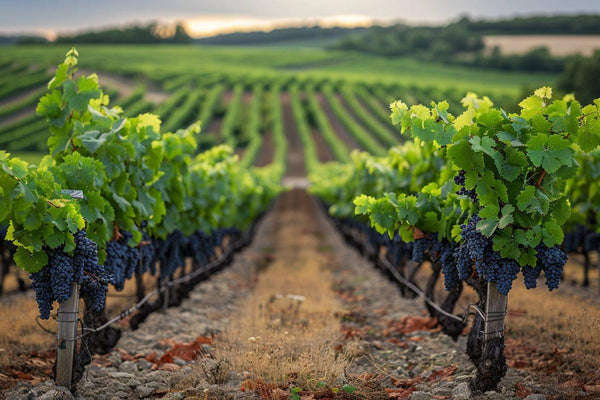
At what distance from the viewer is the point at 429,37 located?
115m

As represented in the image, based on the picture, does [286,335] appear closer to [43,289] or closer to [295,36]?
[43,289]

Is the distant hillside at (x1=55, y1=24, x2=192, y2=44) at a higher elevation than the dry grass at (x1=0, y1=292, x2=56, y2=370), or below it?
higher

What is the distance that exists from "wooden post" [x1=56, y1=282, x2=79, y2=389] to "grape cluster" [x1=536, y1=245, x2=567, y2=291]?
15.2ft

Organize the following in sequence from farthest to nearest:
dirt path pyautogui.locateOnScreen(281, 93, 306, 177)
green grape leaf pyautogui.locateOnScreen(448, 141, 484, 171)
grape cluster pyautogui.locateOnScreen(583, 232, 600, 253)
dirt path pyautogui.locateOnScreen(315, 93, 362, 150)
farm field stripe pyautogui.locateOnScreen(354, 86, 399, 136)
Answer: farm field stripe pyautogui.locateOnScreen(354, 86, 399, 136) < dirt path pyautogui.locateOnScreen(315, 93, 362, 150) < dirt path pyautogui.locateOnScreen(281, 93, 306, 177) < grape cluster pyautogui.locateOnScreen(583, 232, 600, 253) < green grape leaf pyautogui.locateOnScreen(448, 141, 484, 171)

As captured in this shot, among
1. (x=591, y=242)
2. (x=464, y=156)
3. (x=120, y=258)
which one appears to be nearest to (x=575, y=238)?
(x=591, y=242)

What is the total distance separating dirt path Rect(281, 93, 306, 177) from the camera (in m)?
61.3

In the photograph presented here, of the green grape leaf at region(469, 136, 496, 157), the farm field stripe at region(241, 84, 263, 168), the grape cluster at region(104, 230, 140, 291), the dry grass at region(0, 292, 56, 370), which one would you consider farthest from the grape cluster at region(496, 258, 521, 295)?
the farm field stripe at region(241, 84, 263, 168)

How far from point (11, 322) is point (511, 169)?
7276mm

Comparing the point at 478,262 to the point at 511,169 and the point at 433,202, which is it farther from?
the point at 433,202

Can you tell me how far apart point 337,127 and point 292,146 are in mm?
7027

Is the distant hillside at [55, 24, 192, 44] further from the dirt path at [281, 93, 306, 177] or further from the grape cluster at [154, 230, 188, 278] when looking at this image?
the grape cluster at [154, 230, 188, 278]

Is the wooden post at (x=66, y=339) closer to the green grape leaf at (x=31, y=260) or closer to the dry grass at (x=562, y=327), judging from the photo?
the green grape leaf at (x=31, y=260)

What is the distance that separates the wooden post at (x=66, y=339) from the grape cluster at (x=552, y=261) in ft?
15.2

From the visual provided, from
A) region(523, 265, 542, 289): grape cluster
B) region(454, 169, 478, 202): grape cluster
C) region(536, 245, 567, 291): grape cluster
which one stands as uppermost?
region(454, 169, 478, 202): grape cluster
